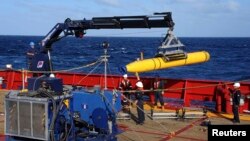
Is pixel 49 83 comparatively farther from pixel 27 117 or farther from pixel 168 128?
pixel 168 128

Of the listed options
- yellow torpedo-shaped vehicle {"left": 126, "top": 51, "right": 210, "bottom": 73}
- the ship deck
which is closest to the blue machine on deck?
the ship deck

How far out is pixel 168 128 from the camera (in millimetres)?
14250

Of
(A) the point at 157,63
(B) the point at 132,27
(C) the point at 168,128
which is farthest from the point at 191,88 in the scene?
(B) the point at 132,27

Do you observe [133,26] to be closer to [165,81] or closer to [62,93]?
[62,93]

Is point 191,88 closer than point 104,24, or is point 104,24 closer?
point 104,24

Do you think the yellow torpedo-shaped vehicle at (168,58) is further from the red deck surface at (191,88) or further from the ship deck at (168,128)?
the ship deck at (168,128)

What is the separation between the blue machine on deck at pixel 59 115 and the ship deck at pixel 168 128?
1.30 meters

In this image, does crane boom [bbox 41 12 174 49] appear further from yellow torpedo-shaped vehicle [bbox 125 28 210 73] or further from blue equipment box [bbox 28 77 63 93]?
blue equipment box [bbox 28 77 63 93]

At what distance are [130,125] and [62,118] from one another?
194 inches

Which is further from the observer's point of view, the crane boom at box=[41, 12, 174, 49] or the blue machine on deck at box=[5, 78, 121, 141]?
the crane boom at box=[41, 12, 174, 49]

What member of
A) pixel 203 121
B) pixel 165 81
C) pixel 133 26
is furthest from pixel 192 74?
pixel 133 26

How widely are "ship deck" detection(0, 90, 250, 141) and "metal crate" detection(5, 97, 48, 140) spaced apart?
9.89 ft

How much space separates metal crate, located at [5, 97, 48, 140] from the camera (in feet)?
31.3

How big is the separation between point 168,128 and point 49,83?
18.3 ft
